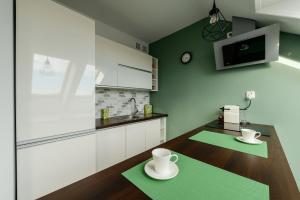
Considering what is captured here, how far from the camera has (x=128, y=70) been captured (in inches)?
95.9

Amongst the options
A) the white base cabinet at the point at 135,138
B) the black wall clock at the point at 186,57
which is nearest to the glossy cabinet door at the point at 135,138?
the white base cabinet at the point at 135,138

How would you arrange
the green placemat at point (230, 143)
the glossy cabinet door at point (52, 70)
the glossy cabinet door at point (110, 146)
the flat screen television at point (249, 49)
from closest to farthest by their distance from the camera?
the green placemat at point (230, 143) → the glossy cabinet door at point (52, 70) → the flat screen television at point (249, 49) → the glossy cabinet door at point (110, 146)

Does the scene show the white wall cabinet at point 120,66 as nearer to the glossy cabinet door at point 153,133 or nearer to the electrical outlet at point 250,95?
the glossy cabinet door at point 153,133

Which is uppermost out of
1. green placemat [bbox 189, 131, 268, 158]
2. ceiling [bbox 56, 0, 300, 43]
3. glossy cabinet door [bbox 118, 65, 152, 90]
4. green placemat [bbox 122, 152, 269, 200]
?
ceiling [bbox 56, 0, 300, 43]

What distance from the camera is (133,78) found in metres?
2.53

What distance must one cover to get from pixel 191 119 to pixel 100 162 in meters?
1.64

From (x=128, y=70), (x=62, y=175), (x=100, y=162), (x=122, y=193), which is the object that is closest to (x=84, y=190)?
(x=122, y=193)

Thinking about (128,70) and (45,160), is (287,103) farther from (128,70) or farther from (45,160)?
(45,160)

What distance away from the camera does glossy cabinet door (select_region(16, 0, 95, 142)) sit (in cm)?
108

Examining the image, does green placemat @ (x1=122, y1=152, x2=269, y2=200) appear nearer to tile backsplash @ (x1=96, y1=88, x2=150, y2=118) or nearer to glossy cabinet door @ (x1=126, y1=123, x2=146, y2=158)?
glossy cabinet door @ (x1=126, y1=123, x2=146, y2=158)

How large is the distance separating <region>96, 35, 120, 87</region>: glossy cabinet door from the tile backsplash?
11.9 inches

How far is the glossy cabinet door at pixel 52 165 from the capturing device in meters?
1.10

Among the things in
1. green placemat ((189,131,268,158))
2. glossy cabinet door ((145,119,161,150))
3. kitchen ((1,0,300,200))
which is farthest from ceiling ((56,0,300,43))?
glossy cabinet door ((145,119,161,150))

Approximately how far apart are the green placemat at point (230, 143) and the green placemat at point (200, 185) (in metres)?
0.37
